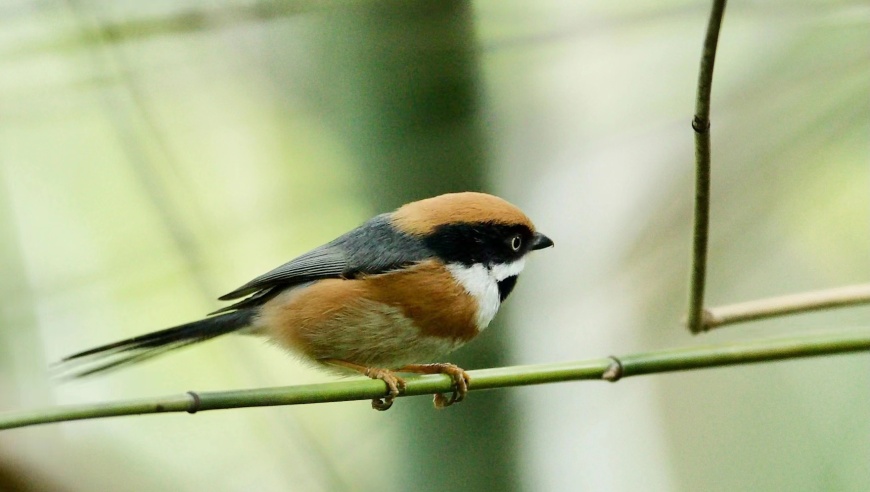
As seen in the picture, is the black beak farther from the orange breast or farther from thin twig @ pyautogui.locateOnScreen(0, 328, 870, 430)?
thin twig @ pyautogui.locateOnScreen(0, 328, 870, 430)

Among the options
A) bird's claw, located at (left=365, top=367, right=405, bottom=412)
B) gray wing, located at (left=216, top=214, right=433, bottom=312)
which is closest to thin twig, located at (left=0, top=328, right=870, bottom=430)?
bird's claw, located at (left=365, top=367, right=405, bottom=412)

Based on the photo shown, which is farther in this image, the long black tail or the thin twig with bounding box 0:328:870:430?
the long black tail

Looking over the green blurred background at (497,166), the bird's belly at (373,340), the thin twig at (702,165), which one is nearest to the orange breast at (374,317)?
the bird's belly at (373,340)

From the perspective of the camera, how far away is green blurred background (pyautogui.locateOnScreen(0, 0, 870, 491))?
5.74 feet

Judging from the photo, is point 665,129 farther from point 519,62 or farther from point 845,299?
point 845,299

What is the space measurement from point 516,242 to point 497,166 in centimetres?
20

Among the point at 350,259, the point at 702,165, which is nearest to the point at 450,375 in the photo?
the point at 350,259

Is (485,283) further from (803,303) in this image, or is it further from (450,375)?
(803,303)

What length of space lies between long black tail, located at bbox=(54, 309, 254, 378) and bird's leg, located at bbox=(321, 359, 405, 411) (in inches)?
8.6

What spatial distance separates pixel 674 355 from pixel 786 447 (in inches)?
51.2

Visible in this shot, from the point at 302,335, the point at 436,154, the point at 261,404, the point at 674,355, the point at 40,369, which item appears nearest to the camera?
the point at 261,404

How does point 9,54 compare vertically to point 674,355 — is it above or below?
above

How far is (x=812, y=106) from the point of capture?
82.4 inches

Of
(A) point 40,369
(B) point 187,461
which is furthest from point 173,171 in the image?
(B) point 187,461
